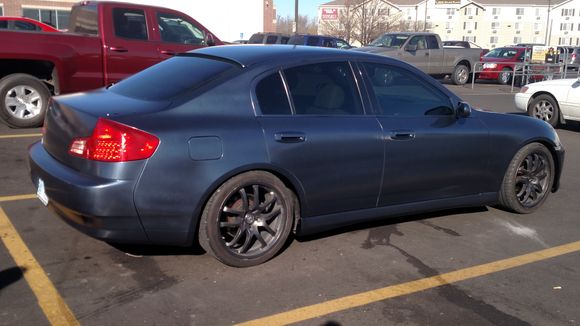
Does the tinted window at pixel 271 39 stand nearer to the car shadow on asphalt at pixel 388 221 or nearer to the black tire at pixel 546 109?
the black tire at pixel 546 109

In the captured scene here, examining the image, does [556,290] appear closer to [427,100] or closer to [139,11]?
[427,100]

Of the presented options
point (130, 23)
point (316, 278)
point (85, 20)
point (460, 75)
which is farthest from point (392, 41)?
point (316, 278)

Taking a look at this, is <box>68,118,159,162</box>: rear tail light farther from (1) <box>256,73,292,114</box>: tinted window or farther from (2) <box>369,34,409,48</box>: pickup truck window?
(2) <box>369,34,409,48</box>: pickup truck window

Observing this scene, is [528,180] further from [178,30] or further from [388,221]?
[178,30]

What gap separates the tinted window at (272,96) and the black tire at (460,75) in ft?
62.1

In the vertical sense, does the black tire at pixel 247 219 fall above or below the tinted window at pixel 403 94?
below

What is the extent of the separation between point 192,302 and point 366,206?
1.65 metres

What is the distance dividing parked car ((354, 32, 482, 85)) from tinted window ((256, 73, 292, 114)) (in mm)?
14523

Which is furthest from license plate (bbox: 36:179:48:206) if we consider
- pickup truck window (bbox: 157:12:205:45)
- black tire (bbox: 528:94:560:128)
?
black tire (bbox: 528:94:560:128)

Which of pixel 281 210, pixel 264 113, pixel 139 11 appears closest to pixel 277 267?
pixel 281 210

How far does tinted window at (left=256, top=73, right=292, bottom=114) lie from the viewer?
4.05 metres

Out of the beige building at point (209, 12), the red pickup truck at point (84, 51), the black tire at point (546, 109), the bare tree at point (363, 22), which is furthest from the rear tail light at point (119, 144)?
the bare tree at point (363, 22)

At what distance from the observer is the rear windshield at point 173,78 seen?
4043 mm

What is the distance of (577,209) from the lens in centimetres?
584
